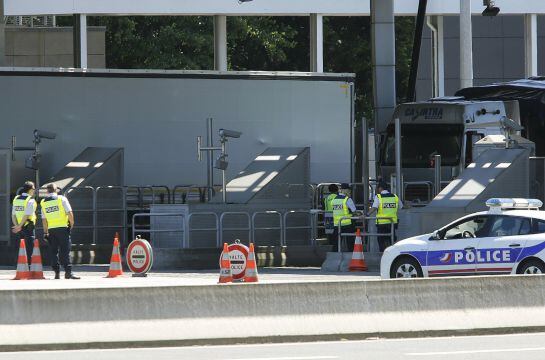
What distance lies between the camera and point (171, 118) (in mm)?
30984

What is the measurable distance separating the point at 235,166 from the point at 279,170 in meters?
2.39

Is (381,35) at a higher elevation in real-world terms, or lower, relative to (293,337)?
higher

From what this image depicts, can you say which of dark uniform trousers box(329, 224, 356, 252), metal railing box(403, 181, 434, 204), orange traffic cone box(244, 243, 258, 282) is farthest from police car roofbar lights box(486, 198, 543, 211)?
metal railing box(403, 181, 434, 204)

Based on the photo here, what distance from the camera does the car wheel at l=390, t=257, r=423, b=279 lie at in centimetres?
2178

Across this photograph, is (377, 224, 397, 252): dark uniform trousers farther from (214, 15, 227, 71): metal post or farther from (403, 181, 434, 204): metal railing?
(214, 15, 227, 71): metal post

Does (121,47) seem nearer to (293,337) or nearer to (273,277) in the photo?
(273,277)

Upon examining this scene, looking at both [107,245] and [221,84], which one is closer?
[107,245]

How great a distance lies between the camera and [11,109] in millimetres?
29750

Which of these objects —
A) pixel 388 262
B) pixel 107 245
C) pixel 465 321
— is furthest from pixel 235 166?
pixel 465 321

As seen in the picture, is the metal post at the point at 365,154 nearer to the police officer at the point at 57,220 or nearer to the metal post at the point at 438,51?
the police officer at the point at 57,220

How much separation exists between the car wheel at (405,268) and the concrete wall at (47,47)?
28207 mm

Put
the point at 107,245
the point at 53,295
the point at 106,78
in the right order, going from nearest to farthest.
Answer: the point at 53,295, the point at 107,245, the point at 106,78

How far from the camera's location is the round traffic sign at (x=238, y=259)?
21.7 meters

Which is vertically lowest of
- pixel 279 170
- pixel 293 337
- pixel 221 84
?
pixel 293 337
